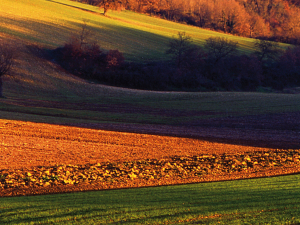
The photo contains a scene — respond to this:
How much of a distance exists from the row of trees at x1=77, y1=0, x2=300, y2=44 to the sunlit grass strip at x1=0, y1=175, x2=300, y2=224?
103222 millimetres

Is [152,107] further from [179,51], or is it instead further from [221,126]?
[179,51]

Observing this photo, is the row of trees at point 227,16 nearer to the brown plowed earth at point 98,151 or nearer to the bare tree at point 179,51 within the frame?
the bare tree at point 179,51

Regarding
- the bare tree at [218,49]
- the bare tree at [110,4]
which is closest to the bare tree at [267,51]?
the bare tree at [218,49]

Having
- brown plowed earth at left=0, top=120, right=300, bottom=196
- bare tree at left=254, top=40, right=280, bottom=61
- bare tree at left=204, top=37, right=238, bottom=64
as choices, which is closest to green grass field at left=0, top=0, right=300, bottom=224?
brown plowed earth at left=0, top=120, right=300, bottom=196

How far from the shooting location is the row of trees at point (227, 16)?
117438mm

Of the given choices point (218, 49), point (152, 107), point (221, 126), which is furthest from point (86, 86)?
point (218, 49)

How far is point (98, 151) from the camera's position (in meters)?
21.3

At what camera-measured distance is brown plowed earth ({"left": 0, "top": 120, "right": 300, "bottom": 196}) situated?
16.2 metres

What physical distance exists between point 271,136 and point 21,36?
2046 inches

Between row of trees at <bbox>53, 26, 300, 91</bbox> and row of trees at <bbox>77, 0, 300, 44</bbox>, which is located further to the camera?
row of trees at <bbox>77, 0, 300, 44</bbox>

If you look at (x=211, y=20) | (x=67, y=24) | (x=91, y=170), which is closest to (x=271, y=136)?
(x=91, y=170)

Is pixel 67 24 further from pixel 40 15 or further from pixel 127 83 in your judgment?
pixel 127 83

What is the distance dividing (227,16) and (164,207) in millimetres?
118322

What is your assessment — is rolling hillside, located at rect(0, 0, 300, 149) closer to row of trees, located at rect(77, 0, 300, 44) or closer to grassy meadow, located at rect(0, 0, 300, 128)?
grassy meadow, located at rect(0, 0, 300, 128)
